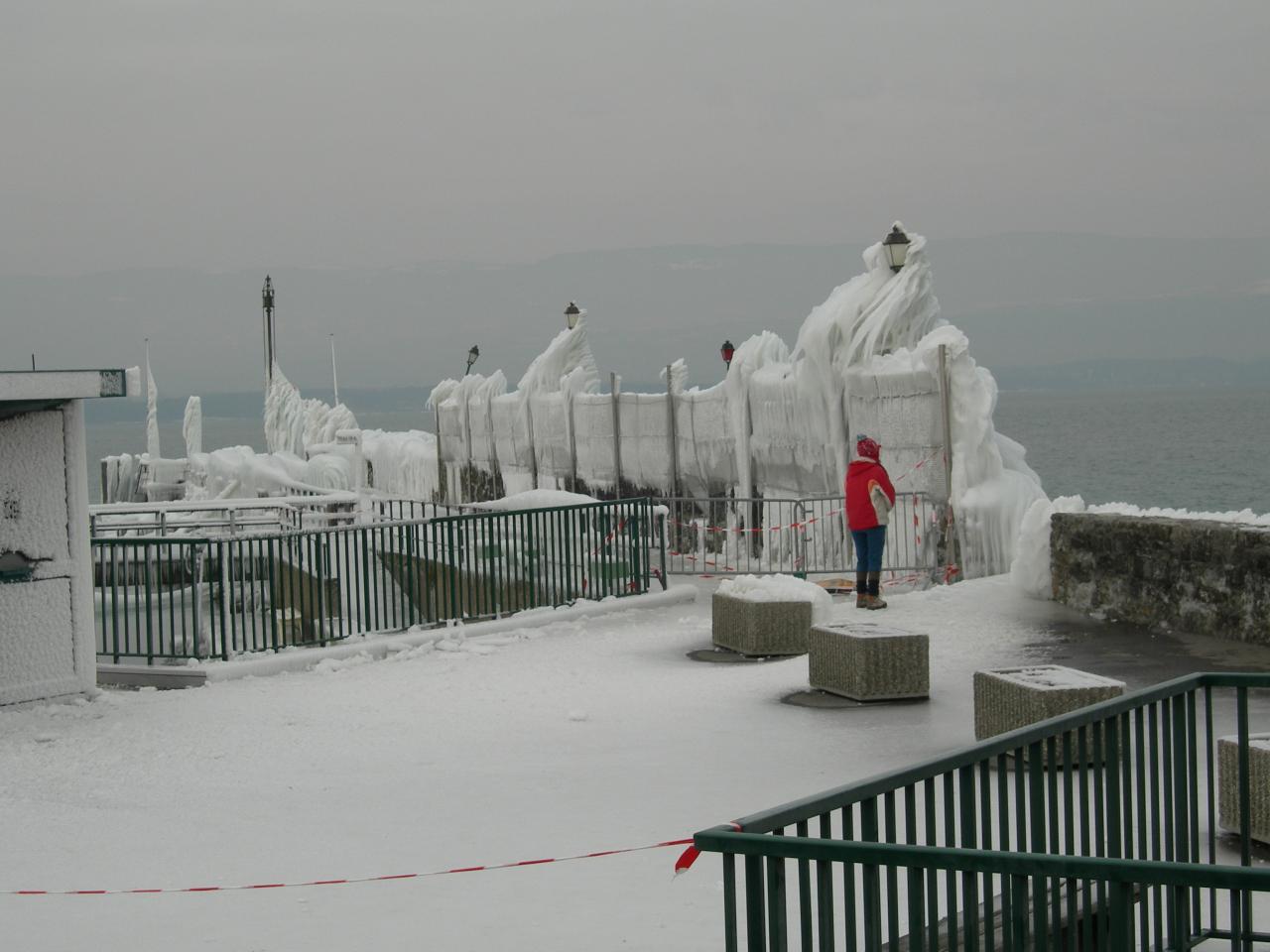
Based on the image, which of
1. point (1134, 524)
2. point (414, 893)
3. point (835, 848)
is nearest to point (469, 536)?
point (1134, 524)

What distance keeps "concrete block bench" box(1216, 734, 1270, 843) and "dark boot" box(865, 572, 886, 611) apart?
342 inches

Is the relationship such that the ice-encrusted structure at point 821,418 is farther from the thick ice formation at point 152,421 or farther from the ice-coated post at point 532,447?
the thick ice formation at point 152,421

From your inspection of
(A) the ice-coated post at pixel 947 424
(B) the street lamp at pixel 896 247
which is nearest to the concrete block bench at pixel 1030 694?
(A) the ice-coated post at pixel 947 424

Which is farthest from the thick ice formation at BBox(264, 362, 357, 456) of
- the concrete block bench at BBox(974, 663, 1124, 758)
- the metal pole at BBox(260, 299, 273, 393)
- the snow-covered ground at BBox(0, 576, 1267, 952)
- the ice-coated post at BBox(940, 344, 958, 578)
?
the concrete block bench at BBox(974, 663, 1124, 758)

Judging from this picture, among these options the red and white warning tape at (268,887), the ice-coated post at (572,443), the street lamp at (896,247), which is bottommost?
the red and white warning tape at (268,887)

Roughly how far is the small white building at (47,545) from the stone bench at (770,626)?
5521 mm

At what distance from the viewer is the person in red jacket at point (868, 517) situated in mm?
16562

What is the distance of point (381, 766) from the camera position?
10070mm

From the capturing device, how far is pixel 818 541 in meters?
23.4

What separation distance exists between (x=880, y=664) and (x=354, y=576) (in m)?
5.90

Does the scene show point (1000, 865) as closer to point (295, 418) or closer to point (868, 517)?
point (868, 517)

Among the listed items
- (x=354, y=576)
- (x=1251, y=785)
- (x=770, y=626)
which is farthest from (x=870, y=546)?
(x=1251, y=785)

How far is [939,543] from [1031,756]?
51.2ft

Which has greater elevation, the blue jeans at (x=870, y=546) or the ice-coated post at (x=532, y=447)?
the ice-coated post at (x=532, y=447)
